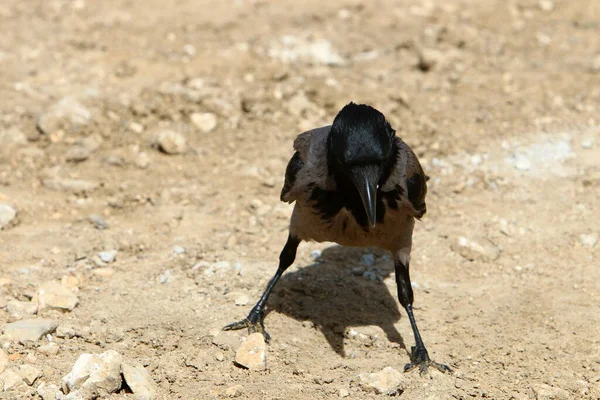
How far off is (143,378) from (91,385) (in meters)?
0.35

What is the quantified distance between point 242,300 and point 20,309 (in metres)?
1.73

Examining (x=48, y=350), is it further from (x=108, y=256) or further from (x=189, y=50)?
(x=189, y=50)

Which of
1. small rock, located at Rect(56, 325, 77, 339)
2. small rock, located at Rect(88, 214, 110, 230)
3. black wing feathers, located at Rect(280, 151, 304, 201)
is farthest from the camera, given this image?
small rock, located at Rect(88, 214, 110, 230)

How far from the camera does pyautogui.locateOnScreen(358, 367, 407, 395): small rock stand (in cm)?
549

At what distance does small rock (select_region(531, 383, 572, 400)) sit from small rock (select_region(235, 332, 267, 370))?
1907mm

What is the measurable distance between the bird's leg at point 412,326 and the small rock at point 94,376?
6.88 feet

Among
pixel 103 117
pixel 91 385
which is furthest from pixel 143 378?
pixel 103 117

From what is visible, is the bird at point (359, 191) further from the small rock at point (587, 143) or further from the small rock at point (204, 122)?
the small rock at point (587, 143)

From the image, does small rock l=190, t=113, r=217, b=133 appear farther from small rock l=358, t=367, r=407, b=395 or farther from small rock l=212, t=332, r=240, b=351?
small rock l=358, t=367, r=407, b=395

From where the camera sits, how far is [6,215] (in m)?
7.50

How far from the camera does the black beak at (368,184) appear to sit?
5.26m

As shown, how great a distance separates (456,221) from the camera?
26.1ft

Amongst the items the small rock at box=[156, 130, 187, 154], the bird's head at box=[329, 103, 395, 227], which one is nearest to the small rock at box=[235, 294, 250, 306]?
the bird's head at box=[329, 103, 395, 227]

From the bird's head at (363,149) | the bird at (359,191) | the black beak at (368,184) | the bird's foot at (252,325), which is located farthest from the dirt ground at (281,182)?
the bird's head at (363,149)
